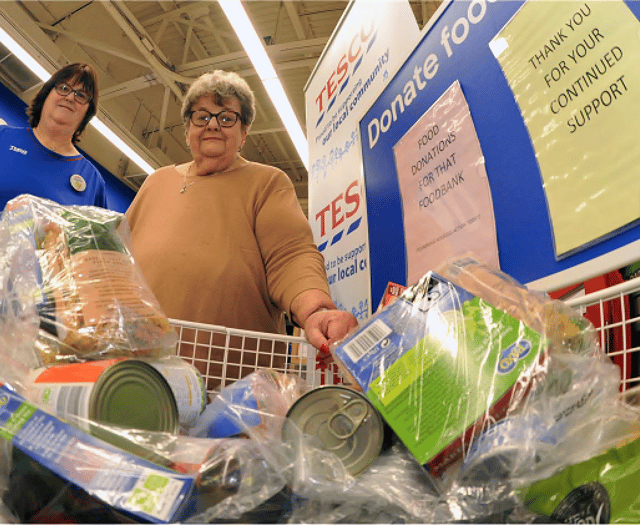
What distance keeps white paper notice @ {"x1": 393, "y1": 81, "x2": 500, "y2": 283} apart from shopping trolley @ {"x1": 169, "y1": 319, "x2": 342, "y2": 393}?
42 centimetres

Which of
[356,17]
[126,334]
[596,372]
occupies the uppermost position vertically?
[356,17]

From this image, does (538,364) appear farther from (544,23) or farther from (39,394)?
(544,23)

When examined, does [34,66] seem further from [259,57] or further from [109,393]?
[109,393]

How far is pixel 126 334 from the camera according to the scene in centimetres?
63

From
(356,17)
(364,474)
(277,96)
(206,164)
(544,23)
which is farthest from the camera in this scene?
(277,96)

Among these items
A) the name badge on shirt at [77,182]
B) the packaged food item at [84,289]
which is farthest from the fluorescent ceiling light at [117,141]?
the packaged food item at [84,289]

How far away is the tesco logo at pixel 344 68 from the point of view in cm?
217

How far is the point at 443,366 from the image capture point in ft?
1.71

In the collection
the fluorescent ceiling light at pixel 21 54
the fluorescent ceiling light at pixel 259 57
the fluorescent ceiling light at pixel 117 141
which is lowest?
the fluorescent ceiling light at pixel 259 57

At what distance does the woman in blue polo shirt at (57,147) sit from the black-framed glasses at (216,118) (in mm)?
751

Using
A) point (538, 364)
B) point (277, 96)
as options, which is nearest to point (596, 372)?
point (538, 364)

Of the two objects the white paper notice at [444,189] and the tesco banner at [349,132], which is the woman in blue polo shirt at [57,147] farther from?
the white paper notice at [444,189]

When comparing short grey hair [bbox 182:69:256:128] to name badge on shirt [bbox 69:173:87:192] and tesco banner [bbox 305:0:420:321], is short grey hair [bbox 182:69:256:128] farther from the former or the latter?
name badge on shirt [bbox 69:173:87:192]

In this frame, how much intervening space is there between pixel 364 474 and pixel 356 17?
233 centimetres
